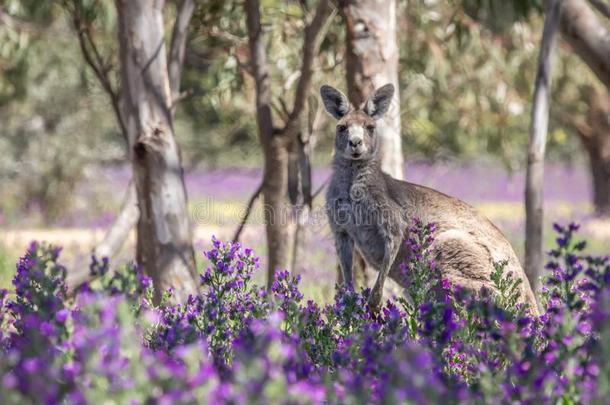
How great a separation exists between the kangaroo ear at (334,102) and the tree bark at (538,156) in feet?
5.20

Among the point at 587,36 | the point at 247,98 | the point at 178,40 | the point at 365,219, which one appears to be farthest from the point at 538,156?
the point at 247,98

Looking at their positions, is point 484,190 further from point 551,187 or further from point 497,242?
point 497,242

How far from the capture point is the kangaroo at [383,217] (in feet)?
22.3

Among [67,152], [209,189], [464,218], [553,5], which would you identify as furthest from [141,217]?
[209,189]

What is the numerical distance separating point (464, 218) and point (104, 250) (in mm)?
3852

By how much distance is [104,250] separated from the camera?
9.38m

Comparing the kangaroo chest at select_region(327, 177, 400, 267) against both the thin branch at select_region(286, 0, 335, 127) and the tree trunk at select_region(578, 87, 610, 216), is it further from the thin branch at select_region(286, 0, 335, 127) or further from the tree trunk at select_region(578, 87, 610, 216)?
the tree trunk at select_region(578, 87, 610, 216)

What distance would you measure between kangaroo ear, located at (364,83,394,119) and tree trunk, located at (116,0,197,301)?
1.82 m

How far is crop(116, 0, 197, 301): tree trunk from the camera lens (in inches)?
307

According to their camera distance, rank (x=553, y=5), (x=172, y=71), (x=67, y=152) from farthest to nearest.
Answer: (x=67, y=152)
(x=172, y=71)
(x=553, y=5)

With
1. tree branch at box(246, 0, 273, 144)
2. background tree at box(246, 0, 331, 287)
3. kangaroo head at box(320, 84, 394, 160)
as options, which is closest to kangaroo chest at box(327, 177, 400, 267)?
kangaroo head at box(320, 84, 394, 160)

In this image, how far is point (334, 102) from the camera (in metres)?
7.04

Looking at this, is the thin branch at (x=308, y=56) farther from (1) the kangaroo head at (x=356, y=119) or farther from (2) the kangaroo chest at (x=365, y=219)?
(2) the kangaroo chest at (x=365, y=219)

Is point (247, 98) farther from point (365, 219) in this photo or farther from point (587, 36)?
point (365, 219)
